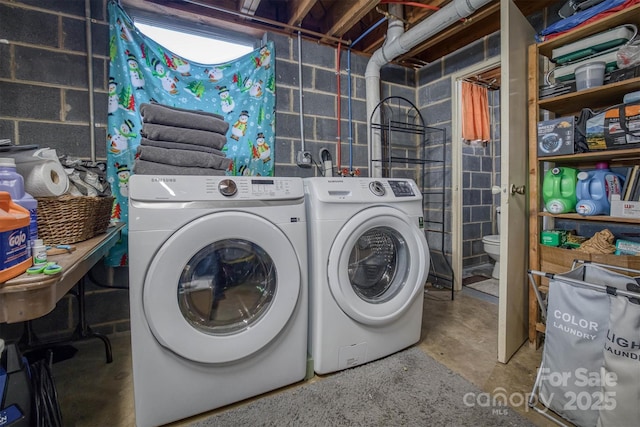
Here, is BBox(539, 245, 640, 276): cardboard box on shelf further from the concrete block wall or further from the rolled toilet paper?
the concrete block wall

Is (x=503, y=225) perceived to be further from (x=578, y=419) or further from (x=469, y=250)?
(x=469, y=250)

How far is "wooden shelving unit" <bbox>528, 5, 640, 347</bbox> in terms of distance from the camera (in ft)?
4.68

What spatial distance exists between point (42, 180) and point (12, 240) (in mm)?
463

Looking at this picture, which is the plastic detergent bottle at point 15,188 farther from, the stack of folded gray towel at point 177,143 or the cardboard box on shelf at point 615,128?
the cardboard box on shelf at point 615,128

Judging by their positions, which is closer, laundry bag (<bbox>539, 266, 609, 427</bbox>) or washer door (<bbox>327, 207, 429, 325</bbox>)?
laundry bag (<bbox>539, 266, 609, 427</bbox>)

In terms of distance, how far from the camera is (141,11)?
1895 mm

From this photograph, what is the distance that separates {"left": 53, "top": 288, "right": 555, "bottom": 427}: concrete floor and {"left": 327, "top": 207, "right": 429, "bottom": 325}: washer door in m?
0.42

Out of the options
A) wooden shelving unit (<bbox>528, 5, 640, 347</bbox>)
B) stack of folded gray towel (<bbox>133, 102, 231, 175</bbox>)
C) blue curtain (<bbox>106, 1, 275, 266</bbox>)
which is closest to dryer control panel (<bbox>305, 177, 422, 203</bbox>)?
stack of folded gray towel (<bbox>133, 102, 231, 175</bbox>)

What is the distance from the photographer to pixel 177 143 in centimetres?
141

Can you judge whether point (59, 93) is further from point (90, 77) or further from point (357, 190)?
point (357, 190)

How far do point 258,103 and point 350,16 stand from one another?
2.80ft

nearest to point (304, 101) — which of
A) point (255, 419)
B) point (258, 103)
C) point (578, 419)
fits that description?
point (258, 103)

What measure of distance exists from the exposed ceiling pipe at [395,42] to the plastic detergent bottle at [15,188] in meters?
2.09

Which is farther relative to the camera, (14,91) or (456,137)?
(456,137)
